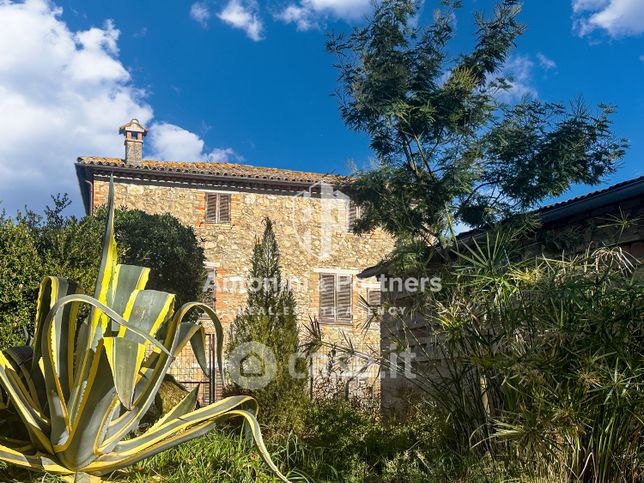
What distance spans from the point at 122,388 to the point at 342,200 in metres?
16.5

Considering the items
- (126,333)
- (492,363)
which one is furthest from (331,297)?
(126,333)

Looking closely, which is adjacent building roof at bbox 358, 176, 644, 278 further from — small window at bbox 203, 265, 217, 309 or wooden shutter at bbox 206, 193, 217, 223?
wooden shutter at bbox 206, 193, 217, 223

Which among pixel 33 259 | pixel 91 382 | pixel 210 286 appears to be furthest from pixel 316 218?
pixel 91 382

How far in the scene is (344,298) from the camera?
1914 centimetres

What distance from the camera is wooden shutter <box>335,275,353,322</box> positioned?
19.1 meters

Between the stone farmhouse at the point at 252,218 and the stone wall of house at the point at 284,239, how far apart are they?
27 millimetres

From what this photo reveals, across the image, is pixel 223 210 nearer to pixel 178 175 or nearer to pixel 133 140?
pixel 178 175

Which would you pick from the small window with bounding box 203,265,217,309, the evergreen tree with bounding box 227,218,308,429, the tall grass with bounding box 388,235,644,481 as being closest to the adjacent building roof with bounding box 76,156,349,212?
the small window with bounding box 203,265,217,309

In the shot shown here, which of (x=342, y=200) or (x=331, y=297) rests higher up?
(x=342, y=200)

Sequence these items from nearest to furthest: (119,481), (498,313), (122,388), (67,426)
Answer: (122,388)
(67,426)
(119,481)
(498,313)

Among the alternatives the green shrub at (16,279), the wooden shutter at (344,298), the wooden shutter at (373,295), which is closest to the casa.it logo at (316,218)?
the wooden shutter at (344,298)

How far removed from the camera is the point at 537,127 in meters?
8.87

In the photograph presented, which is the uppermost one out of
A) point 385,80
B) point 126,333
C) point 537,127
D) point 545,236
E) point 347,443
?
point 385,80

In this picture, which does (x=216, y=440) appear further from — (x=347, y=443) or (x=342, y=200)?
(x=342, y=200)
